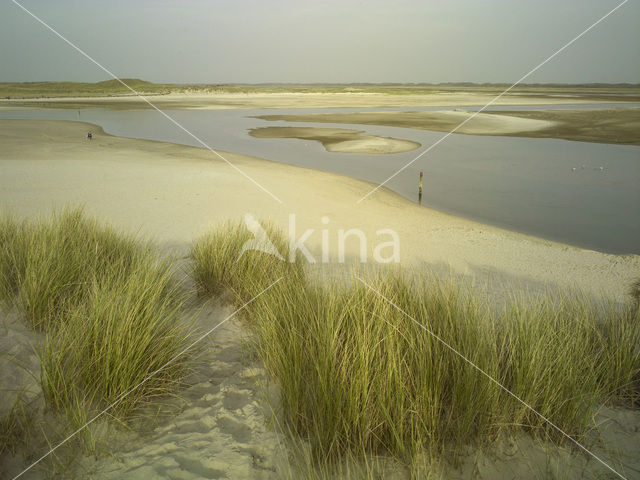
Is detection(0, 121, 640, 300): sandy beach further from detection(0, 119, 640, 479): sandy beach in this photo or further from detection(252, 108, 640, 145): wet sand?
detection(252, 108, 640, 145): wet sand

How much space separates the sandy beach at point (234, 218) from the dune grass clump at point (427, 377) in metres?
0.19

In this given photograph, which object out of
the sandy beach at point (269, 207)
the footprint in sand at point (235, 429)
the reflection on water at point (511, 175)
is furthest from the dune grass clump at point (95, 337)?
the reflection on water at point (511, 175)

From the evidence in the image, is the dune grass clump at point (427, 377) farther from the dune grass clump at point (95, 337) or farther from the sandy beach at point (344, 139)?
the sandy beach at point (344, 139)

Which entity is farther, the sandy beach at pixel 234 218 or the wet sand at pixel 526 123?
the wet sand at pixel 526 123

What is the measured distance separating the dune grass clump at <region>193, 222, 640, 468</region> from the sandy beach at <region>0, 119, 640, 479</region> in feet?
0.62

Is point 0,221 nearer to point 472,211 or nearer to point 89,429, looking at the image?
point 89,429

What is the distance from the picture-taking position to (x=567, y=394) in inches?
103

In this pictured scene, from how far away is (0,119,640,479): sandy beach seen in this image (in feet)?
7.87

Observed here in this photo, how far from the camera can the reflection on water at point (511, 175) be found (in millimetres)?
10578

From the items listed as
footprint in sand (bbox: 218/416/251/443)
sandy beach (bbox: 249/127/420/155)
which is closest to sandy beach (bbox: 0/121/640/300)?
footprint in sand (bbox: 218/416/251/443)

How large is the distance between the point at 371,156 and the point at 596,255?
1230 centimetres

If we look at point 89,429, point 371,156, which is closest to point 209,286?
point 89,429

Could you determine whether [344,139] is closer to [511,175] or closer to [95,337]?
[511,175]

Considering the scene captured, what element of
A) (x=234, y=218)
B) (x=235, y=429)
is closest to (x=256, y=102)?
(x=234, y=218)
